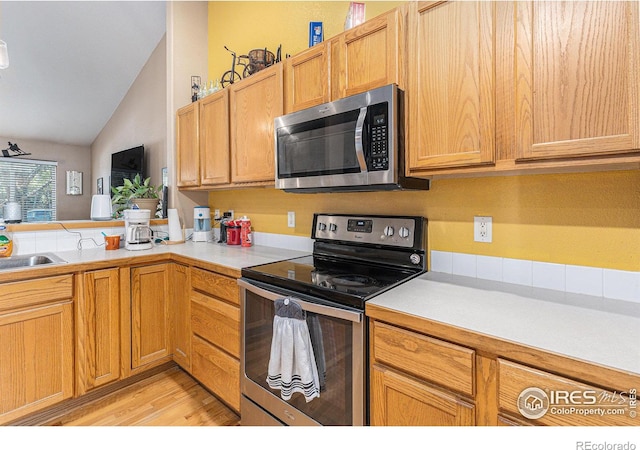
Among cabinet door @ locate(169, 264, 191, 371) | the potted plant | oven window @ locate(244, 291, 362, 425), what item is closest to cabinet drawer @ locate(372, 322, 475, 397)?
oven window @ locate(244, 291, 362, 425)

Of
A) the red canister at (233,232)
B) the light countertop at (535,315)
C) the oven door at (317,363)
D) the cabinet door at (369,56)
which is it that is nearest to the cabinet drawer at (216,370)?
the oven door at (317,363)

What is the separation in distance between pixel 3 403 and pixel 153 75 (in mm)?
3537

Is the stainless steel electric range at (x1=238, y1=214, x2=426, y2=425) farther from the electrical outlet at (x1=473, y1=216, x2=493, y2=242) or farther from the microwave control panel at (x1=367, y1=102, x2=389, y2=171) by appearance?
the microwave control panel at (x1=367, y1=102, x2=389, y2=171)

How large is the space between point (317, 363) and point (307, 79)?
4.73 ft

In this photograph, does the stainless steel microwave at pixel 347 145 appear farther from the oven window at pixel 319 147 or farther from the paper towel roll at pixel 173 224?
the paper towel roll at pixel 173 224

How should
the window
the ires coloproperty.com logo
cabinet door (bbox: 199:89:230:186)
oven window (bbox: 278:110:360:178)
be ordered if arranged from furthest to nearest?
1. the window
2. cabinet door (bbox: 199:89:230:186)
3. oven window (bbox: 278:110:360:178)
4. the ires coloproperty.com logo

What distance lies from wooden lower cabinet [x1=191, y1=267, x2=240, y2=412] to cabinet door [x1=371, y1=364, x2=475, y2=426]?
85cm

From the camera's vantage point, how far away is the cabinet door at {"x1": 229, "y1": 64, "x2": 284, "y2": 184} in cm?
191

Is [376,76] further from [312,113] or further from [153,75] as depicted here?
[153,75]

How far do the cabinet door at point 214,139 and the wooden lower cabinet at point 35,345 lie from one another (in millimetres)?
1108

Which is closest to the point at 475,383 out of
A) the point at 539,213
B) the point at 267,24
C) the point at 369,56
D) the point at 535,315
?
the point at 535,315

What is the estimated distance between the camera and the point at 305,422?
4.27ft

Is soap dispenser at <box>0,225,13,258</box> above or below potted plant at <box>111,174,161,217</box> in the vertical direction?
below

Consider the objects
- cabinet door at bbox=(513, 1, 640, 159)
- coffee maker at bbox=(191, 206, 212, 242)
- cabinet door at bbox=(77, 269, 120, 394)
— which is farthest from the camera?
coffee maker at bbox=(191, 206, 212, 242)
